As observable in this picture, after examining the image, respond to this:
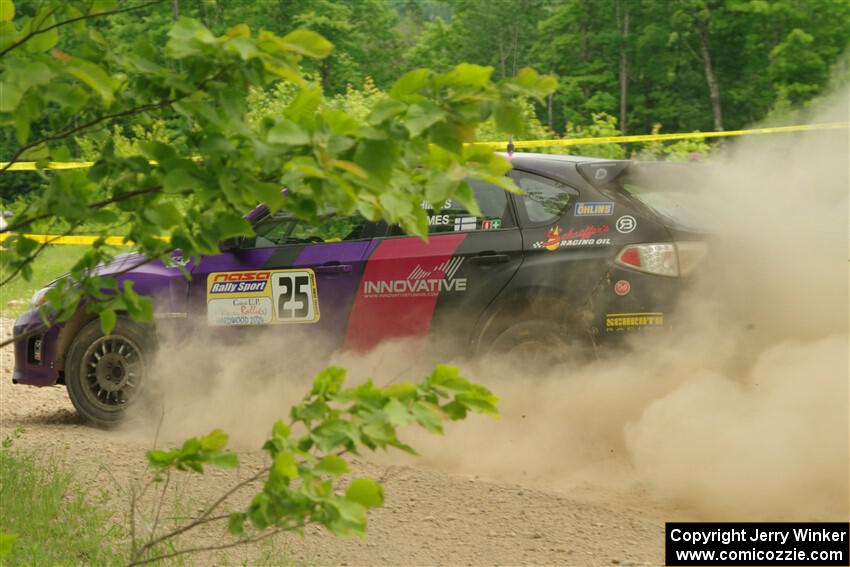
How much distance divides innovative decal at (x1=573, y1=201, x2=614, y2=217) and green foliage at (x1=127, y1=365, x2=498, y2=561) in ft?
14.9

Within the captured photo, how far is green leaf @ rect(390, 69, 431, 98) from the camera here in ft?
8.42

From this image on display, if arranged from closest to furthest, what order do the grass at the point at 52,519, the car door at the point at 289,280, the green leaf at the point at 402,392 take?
the green leaf at the point at 402,392 < the grass at the point at 52,519 < the car door at the point at 289,280

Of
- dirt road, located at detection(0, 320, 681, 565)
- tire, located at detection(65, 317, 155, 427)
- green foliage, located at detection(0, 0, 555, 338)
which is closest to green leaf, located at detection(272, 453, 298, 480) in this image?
green foliage, located at detection(0, 0, 555, 338)

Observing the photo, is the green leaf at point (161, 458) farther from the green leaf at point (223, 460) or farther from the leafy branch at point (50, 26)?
the leafy branch at point (50, 26)

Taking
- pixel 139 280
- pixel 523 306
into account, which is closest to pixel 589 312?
pixel 523 306

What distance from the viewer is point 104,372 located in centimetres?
797

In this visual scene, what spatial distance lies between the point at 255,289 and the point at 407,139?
5.13m

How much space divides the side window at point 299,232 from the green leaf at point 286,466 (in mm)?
4979

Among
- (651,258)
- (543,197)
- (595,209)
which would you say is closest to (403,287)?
(543,197)

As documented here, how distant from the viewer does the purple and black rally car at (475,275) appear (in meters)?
6.90

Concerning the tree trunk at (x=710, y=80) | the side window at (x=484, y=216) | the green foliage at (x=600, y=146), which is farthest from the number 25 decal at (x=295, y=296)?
the tree trunk at (x=710, y=80)

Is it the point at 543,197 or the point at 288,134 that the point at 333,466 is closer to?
the point at 288,134

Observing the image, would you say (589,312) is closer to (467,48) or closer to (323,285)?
(323,285)

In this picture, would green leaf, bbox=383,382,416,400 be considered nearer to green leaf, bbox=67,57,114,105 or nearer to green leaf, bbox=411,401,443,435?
green leaf, bbox=411,401,443,435
